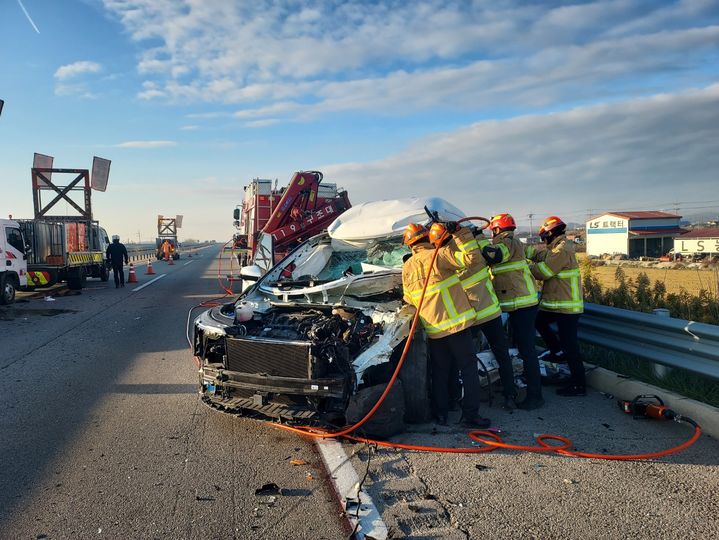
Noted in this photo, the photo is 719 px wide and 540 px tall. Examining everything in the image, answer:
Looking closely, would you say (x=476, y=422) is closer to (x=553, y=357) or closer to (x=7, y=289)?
(x=553, y=357)

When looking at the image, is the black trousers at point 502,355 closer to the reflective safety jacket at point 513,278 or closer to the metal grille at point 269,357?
the reflective safety jacket at point 513,278

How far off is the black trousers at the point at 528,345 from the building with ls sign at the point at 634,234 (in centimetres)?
5101

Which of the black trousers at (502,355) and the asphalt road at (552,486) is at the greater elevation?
the black trousers at (502,355)

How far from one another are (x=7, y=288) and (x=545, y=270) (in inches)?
521

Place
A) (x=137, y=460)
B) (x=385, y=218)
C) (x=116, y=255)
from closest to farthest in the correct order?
(x=137, y=460) → (x=385, y=218) → (x=116, y=255)

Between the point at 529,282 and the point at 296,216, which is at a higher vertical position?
the point at 296,216

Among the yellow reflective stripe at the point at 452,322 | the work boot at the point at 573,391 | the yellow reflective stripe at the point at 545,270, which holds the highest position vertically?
the yellow reflective stripe at the point at 545,270

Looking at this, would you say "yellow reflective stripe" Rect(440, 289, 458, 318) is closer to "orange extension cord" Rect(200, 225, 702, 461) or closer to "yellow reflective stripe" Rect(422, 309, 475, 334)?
"yellow reflective stripe" Rect(422, 309, 475, 334)

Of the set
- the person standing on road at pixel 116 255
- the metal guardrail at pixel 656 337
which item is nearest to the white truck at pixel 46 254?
the person standing on road at pixel 116 255

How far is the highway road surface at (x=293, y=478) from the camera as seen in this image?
314 centimetres

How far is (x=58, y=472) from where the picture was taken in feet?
12.9

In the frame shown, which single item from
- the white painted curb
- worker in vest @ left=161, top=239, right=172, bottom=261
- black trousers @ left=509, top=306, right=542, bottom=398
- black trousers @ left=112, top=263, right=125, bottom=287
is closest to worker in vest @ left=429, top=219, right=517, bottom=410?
black trousers @ left=509, top=306, right=542, bottom=398

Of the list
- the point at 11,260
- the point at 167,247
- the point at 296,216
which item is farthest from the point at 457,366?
the point at 167,247

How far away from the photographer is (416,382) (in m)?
4.71
